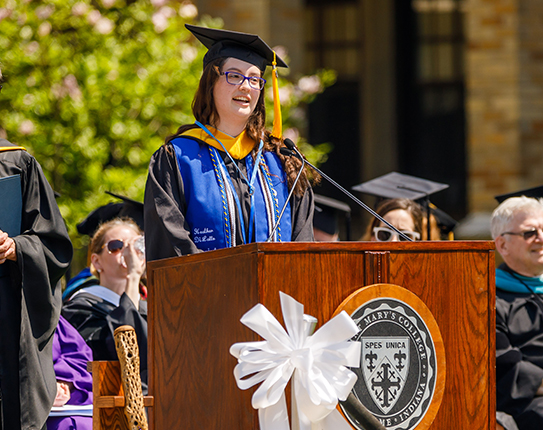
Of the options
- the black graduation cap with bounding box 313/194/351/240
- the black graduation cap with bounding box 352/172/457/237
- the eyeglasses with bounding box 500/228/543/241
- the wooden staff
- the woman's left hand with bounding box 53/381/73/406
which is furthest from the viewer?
the black graduation cap with bounding box 313/194/351/240

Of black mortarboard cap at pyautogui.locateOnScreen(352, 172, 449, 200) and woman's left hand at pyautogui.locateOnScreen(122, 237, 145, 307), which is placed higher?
black mortarboard cap at pyautogui.locateOnScreen(352, 172, 449, 200)

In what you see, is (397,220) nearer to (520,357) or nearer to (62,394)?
(520,357)

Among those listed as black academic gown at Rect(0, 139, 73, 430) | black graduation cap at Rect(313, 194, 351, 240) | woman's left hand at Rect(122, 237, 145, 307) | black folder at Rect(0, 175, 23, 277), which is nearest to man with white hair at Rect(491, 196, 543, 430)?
black graduation cap at Rect(313, 194, 351, 240)

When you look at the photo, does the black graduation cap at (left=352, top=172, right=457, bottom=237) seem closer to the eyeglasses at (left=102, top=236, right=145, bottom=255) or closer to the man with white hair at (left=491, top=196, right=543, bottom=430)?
the man with white hair at (left=491, top=196, right=543, bottom=430)

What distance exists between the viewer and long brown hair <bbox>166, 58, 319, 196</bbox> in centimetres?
308

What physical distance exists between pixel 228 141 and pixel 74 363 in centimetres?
162

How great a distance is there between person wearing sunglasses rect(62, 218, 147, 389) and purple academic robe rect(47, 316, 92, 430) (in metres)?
0.22

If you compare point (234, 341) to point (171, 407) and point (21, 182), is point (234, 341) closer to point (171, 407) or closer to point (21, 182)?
point (171, 407)

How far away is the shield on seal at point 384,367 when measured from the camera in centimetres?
222

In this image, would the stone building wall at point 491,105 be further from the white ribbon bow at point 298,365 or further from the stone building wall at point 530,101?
the white ribbon bow at point 298,365

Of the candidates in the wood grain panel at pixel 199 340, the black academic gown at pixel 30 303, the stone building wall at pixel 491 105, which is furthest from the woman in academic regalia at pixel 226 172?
the stone building wall at pixel 491 105

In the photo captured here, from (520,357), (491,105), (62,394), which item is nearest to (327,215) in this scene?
(520,357)

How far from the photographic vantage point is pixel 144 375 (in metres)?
4.37

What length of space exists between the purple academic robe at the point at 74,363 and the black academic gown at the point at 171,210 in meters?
1.39
